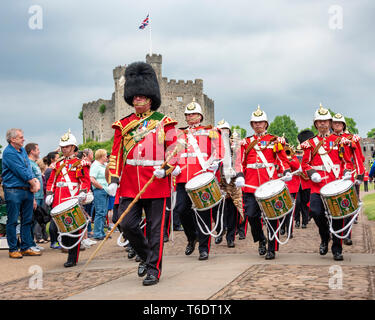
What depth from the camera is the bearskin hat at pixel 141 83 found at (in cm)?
602

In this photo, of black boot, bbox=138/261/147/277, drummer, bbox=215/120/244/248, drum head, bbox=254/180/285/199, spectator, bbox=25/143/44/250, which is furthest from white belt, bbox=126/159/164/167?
spectator, bbox=25/143/44/250

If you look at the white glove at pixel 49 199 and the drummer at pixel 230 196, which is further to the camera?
the drummer at pixel 230 196

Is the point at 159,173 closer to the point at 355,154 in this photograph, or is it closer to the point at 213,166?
the point at 213,166

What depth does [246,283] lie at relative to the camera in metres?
5.20

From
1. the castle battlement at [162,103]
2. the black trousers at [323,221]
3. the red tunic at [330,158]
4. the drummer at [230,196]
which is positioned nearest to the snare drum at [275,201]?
the black trousers at [323,221]

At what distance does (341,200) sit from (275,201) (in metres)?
0.81

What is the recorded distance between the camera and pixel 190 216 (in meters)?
7.95

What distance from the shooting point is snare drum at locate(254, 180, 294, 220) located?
690cm

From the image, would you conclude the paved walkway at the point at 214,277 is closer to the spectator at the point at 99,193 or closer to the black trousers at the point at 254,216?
the black trousers at the point at 254,216

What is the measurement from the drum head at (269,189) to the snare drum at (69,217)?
2.41 m
